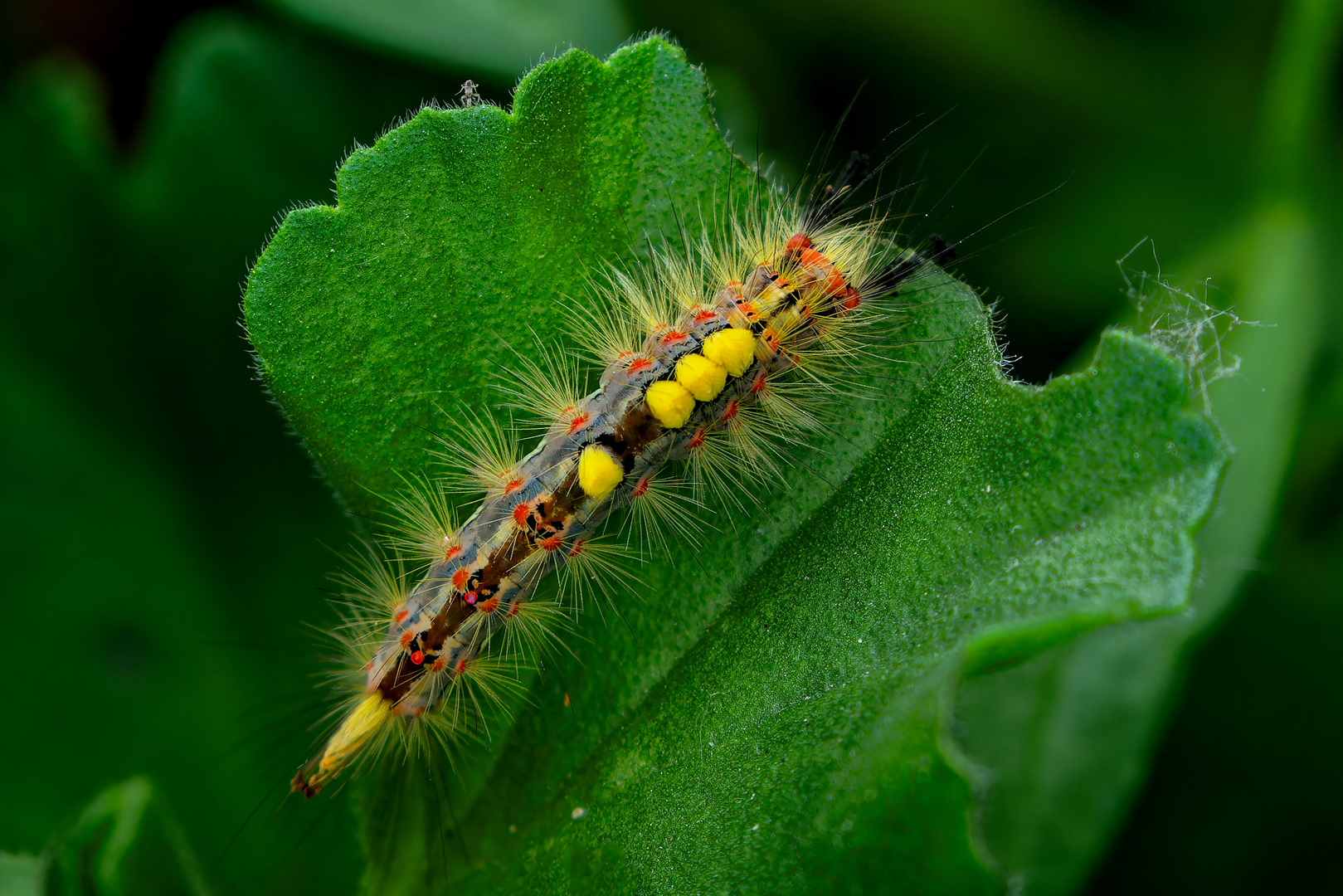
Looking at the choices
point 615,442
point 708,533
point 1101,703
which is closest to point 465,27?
point 615,442

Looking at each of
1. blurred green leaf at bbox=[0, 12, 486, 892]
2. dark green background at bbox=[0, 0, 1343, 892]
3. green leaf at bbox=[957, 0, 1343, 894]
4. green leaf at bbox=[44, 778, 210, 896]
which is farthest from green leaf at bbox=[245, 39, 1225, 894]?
blurred green leaf at bbox=[0, 12, 486, 892]

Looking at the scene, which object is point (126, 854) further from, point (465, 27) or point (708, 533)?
point (465, 27)

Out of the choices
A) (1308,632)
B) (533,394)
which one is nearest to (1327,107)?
(1308,632)

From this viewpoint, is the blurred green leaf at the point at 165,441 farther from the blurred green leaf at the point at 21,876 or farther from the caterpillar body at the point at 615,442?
the blurred green leaf at the point at 21,876

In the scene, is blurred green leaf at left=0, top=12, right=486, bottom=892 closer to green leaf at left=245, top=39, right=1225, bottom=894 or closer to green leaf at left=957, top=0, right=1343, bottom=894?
green leaf at left=245, top=39, right=1225, bottom=894

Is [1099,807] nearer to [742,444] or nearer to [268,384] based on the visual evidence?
[742,444]
